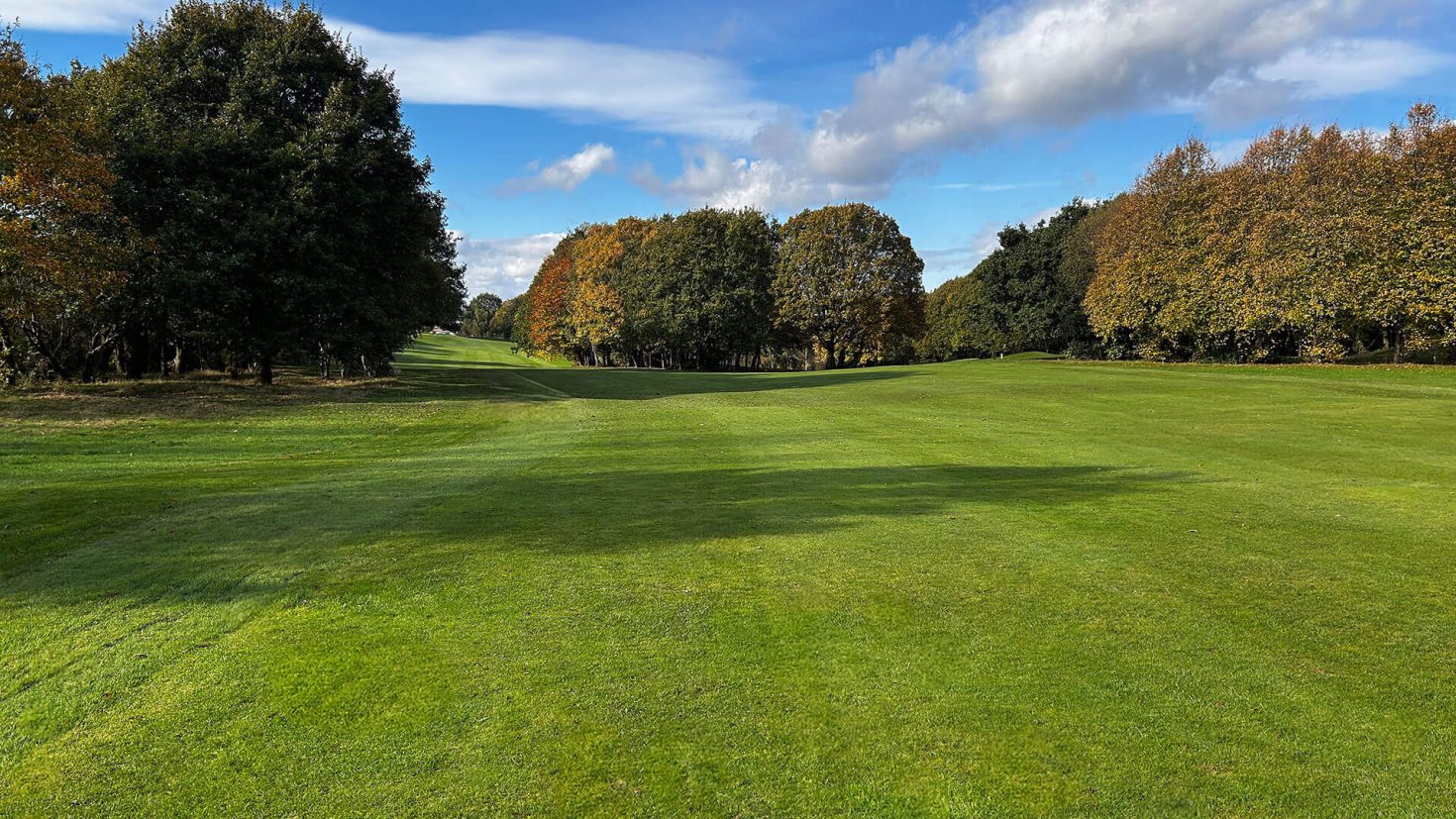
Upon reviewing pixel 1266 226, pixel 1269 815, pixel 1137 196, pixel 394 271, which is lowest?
pixel 1269 815

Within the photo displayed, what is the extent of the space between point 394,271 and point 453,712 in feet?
103

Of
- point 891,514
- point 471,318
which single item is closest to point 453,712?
point 891,514

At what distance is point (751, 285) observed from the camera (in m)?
68.7

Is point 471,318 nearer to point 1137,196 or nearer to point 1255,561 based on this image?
point 1137,196

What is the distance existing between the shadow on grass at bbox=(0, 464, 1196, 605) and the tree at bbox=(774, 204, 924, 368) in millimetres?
54858

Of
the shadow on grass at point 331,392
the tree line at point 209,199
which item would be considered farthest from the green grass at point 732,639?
the tree line at point 209,199

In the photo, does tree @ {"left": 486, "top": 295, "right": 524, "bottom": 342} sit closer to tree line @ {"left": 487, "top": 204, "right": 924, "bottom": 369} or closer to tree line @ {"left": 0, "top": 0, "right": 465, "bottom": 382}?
tree line @ {"left": 487, "top": 204, "right": 924, "bottom": 369}

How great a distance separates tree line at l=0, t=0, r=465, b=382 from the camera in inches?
868

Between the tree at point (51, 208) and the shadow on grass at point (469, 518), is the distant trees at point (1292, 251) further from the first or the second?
the tree at point (51, 208)

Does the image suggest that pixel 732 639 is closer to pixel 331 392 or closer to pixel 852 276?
pixel 331 392

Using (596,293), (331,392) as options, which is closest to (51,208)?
(331,392)

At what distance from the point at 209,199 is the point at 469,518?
22.9m

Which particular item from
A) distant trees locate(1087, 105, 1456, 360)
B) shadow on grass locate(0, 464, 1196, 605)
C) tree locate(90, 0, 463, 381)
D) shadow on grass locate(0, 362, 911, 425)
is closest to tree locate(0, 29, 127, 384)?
tree locate(90, 0, 463, 381)

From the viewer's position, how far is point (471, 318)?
18912 cm
